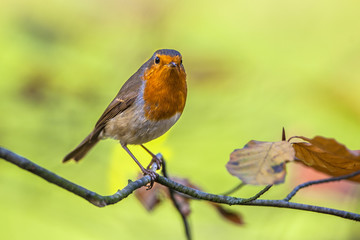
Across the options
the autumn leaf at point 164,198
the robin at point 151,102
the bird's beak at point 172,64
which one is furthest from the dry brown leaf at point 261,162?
the bird's beak at point 172,64

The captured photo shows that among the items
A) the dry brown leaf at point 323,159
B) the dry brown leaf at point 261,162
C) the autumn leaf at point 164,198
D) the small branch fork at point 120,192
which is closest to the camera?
the small branch fork at point 120,192

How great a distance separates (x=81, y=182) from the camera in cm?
283

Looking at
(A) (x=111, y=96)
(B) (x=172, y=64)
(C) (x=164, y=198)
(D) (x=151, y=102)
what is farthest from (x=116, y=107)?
(A) (x=111, y=96)

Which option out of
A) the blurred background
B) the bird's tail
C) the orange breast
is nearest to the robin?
the orange breast

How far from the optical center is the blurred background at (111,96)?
2.68m

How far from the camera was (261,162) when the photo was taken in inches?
42.6

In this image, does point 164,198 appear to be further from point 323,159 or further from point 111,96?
point 111,96

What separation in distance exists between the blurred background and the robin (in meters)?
0.33

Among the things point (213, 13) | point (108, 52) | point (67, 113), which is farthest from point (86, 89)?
point (213, 13)

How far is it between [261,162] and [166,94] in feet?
3.59

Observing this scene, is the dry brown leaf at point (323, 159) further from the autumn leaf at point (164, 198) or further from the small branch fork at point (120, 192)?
the autumn leaf at point (164, 198)

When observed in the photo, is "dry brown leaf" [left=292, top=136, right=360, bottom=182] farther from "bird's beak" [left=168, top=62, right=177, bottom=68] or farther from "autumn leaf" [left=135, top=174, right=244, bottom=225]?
"bird's beak" [left=168, top=62, right=177, bottom=68]

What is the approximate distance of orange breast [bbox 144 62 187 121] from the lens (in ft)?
6.96

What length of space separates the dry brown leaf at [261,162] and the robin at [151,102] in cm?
91
